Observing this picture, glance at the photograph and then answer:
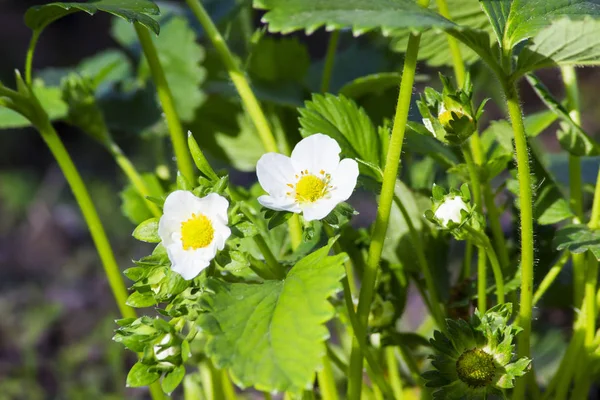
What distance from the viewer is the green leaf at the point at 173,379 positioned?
443 mm

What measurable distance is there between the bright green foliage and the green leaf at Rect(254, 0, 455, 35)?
208mm

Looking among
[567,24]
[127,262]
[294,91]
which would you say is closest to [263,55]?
[294,91]

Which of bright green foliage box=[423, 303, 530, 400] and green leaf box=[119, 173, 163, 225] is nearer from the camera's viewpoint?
bright green foliage box=[423, 303, 530, 400]

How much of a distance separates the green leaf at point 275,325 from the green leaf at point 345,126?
0.49ft

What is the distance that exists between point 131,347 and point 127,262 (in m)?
1.58

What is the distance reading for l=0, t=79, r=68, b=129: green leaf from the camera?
77 centimetres

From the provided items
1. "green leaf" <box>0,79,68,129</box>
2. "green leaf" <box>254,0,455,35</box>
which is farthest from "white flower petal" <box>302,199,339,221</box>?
"green leaf" <box>0,79,68,129</box>

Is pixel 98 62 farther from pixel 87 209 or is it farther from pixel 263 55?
pixel 87 209

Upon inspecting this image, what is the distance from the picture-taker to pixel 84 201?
61 cm

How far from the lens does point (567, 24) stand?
0.42m

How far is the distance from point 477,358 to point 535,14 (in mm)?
230

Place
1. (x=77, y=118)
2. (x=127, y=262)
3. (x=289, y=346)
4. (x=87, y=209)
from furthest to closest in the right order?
(x=127, y=262) → (x=77, y=118) → (x=87, y=209) → (x=289, y=346)

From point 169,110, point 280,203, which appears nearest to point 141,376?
point 280,203

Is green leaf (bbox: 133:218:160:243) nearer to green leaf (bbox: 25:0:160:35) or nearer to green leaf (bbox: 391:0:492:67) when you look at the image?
green leaf (bbox: 25:0:160:35)
